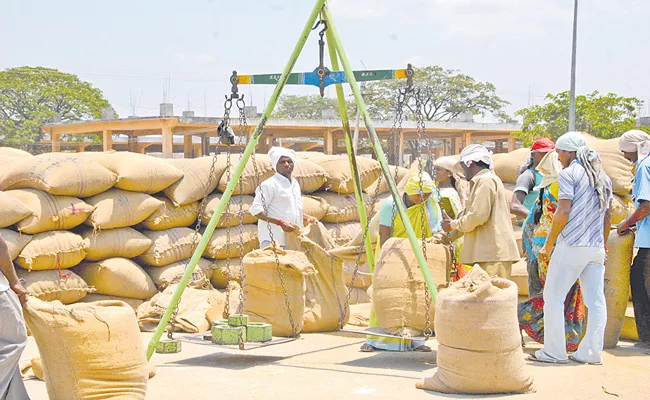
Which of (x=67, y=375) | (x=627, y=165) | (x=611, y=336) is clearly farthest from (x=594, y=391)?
(x=627, y=165)

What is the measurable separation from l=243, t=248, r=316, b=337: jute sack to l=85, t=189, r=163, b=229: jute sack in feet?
5.55

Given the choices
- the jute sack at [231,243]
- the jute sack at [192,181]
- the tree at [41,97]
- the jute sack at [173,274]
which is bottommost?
the jute sack at [173,274]

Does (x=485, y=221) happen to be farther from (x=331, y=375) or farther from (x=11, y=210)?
(x=11, y=210)

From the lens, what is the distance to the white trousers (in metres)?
5.94

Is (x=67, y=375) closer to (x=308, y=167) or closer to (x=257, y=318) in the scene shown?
(x=257, y=318)

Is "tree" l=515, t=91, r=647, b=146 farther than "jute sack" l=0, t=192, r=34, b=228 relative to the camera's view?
Yes

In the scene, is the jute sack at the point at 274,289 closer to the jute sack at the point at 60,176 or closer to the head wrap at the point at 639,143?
the jute sack at the point at 60,176

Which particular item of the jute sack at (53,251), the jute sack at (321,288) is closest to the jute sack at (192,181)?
the jute sack at (53,251)

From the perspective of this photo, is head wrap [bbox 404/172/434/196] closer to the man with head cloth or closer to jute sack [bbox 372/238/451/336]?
the man with head cloth

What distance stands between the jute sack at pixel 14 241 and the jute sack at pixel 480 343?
411 cm

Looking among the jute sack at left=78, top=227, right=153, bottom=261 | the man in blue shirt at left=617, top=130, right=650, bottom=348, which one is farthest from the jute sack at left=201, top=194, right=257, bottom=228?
the man in blue shirt at left=617, top=130, right=650, bottom=348

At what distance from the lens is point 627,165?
28.3ft

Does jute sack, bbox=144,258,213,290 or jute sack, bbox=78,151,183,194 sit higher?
jute sack, bbox=78,151,183,194

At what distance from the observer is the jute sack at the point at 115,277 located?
800 centimetres
